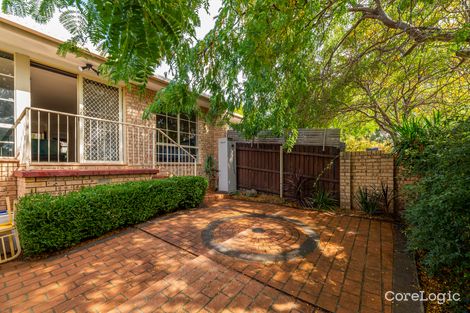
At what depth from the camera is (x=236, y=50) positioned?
110 inches

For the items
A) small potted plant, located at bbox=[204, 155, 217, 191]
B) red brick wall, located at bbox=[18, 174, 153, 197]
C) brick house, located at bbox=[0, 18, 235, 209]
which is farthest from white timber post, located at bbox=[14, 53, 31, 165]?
small potted plant, located at bbox=[204, 155, 217, 191]

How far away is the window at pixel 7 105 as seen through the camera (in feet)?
14.4

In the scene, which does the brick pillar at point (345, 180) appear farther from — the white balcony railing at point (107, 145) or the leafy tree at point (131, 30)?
the leafy tree at point (131, 30)

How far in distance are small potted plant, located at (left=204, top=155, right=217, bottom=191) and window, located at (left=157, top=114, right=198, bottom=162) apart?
0.60 meters

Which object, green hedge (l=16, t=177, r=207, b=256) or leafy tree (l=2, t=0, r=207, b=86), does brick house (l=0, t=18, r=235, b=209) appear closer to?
green hedge (l=16, t=177, r=207, b=256)

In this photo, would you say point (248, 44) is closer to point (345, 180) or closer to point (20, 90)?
point (345, 180)

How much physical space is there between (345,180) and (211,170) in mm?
5020

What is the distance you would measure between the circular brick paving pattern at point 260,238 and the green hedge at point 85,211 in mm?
1544

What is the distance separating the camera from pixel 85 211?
3.65 metres

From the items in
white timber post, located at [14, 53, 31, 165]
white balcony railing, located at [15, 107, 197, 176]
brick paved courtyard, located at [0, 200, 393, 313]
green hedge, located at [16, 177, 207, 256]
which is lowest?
brick paved courtyard, located at [0, 200, 393, 313]

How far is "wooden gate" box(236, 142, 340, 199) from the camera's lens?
638cm

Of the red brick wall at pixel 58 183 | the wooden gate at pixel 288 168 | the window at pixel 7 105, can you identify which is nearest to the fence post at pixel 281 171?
the wooden gate at pixel 288 168

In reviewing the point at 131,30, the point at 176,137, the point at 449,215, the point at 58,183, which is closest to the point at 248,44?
the point at 131,30

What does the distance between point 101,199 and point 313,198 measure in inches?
212
